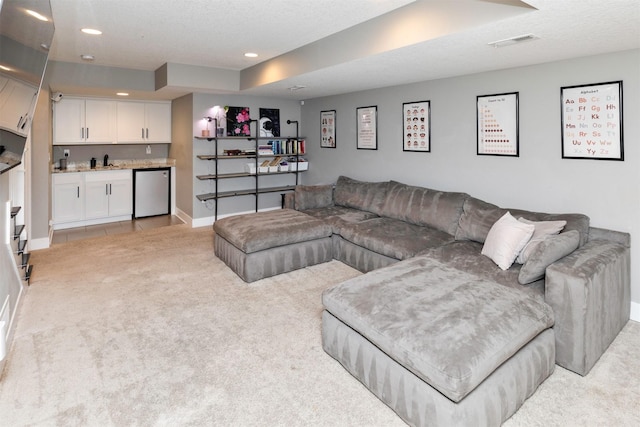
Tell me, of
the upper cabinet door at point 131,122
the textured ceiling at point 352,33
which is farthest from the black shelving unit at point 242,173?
the textured ceiling at point 352,33

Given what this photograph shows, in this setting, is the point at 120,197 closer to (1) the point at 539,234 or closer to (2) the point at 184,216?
(2) the point at 184,216

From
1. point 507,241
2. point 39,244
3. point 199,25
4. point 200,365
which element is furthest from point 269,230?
point 39,244

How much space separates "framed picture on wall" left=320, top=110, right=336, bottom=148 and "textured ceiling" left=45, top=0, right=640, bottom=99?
151 centimetres

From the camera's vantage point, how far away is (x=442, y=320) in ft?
6.52

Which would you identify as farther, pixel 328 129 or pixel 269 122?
pixel 269 122

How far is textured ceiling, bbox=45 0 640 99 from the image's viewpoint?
2344 mm

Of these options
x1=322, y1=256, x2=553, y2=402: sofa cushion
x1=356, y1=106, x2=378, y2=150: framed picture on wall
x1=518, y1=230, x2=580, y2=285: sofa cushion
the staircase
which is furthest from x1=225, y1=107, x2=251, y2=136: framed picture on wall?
x1=518, y1=230, x2=580, y2=285: sofa cushion

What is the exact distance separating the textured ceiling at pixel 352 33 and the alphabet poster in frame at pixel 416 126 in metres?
0.36

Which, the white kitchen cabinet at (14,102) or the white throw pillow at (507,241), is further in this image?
the white throw pillow at (507,241)

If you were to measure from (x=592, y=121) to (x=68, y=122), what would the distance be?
6649 millimetres

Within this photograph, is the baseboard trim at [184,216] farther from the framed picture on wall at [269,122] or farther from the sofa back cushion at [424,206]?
the sofa back cushion at [424,206]

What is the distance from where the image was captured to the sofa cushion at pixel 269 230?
379 cm

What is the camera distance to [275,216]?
4.51m

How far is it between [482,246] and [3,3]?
3.46 m
